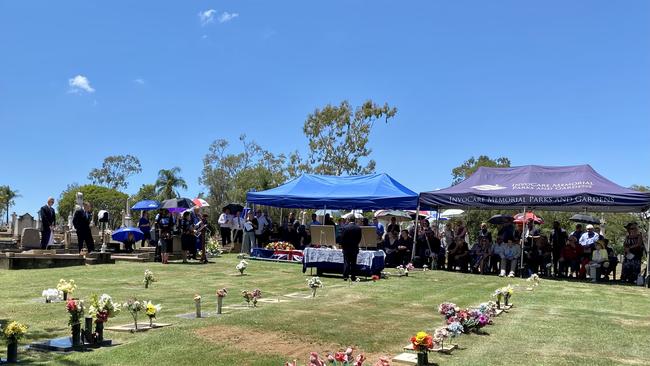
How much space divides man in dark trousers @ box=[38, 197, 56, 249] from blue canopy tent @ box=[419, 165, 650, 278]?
10.9 meters

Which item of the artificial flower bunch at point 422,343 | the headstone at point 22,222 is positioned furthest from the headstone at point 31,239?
the artificial flower bunch at point 422,343

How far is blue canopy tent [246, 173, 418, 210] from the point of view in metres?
17.8

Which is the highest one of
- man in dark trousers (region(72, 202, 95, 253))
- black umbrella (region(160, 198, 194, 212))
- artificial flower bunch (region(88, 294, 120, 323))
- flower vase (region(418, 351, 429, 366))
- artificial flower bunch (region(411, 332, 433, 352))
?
black umbrella (region(160, 198, 194, 212))

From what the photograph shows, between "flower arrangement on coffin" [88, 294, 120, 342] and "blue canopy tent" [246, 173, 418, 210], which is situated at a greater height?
"blue canopy tent" [246, 173, 418, 210]

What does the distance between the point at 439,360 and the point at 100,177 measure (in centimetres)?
7571

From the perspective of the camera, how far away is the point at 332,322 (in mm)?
7137

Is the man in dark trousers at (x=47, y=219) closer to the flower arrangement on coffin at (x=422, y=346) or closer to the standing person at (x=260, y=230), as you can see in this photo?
the standing person at (x=260, y=230)

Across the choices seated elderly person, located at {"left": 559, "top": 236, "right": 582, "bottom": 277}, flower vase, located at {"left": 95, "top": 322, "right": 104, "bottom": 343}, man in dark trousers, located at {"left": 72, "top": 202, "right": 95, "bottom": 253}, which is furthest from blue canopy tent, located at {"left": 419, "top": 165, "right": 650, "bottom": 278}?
flower vase, located at {"left": 95, "top": 322, "right": 104, "bottom": 343}

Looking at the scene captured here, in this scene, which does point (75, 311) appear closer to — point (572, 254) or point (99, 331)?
point (99, 331)

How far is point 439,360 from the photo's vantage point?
17.9ft

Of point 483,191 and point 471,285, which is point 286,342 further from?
point 483,191

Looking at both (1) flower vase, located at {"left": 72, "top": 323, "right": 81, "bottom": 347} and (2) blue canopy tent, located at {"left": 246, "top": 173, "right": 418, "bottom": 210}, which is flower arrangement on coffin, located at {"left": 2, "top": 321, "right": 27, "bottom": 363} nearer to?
(1) flower vase, located at {"left": 72, "top": 323, "right": 81, "bottom": 347}

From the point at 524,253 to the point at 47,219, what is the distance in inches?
540

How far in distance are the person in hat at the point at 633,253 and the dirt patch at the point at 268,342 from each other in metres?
12.4
